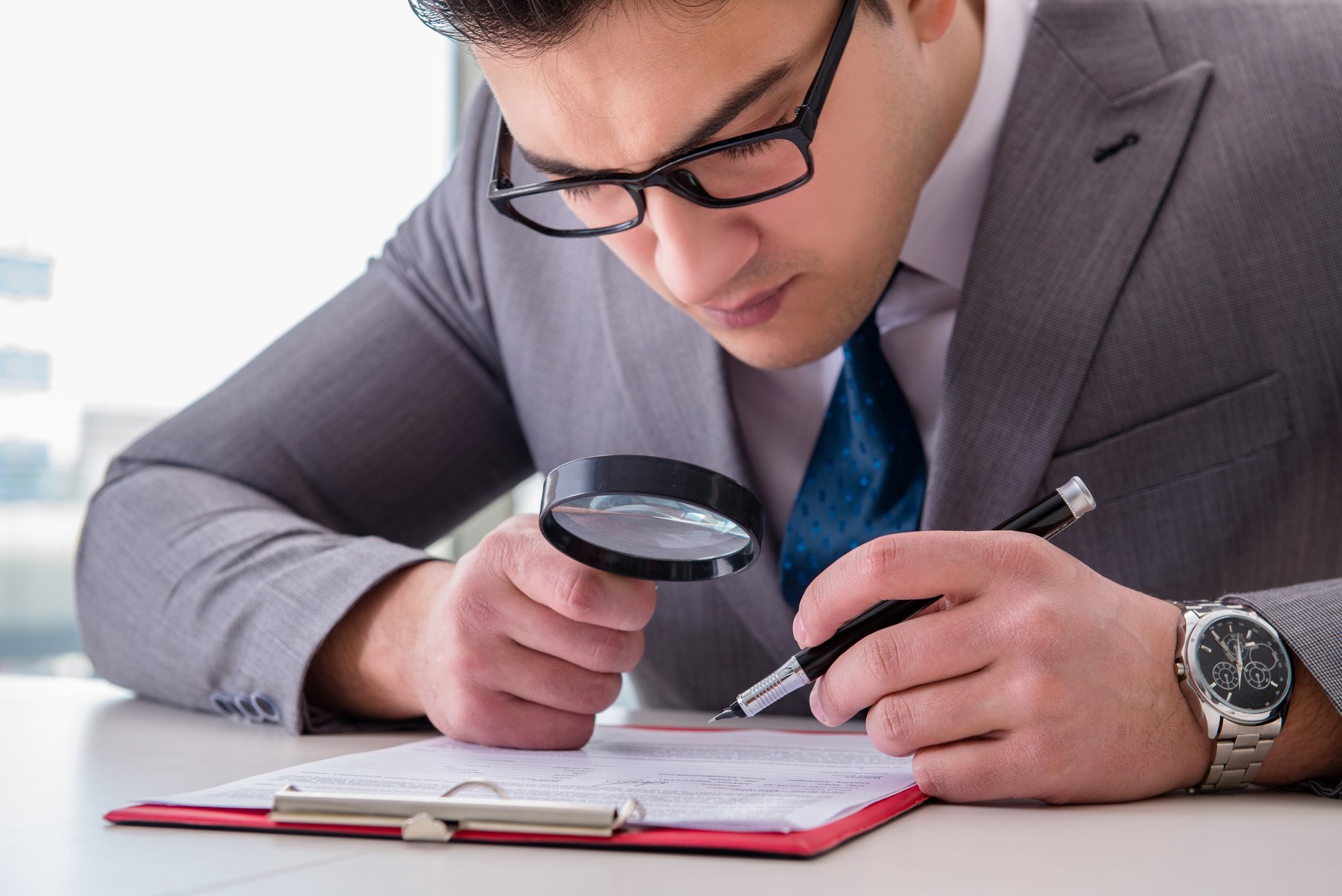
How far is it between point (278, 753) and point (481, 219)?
114cm

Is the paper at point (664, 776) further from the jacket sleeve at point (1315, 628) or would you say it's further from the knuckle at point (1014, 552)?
the jacket sleeve at point (1315, 628)

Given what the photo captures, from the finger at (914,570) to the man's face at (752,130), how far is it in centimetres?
51

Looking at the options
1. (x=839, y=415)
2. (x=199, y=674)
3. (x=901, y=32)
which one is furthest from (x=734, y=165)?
(x=199, y=674)

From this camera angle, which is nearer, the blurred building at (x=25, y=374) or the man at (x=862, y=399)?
the man at (x=862, y=399)

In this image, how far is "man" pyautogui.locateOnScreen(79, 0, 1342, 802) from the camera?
1.02m

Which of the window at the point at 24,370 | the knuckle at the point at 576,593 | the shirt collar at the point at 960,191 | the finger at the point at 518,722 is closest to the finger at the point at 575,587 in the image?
the knuckle at the point at 576,593

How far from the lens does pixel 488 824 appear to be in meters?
0.80

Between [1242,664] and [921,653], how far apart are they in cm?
32

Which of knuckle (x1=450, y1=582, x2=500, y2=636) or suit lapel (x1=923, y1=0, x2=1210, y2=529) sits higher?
suit lapel (x1=923, y1=0, x2=1210, y2=529)

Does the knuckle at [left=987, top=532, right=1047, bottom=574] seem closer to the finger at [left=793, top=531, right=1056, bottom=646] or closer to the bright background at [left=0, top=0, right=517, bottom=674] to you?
the finger at [left=793, top=531, right=1056, bottom=646]

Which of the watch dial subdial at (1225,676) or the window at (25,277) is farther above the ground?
the window at (25,277)

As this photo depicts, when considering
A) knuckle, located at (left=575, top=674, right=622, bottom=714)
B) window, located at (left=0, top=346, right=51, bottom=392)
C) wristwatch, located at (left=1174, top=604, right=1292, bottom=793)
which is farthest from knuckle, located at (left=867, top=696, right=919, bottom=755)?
window, located at (left=0, top=346, right=51, bottom=392)

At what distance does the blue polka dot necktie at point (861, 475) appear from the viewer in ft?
5.38

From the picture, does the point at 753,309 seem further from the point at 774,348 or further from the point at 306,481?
the point at 306,481
